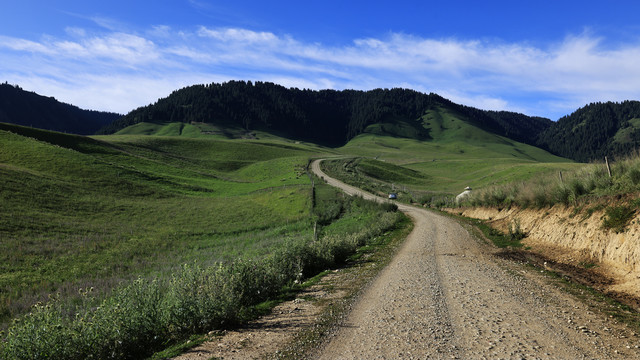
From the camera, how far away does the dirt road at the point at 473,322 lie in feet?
20.9

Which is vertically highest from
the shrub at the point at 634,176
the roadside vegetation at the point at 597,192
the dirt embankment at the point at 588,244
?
the shrub at the point at 634,176

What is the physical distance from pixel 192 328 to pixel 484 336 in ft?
22.6

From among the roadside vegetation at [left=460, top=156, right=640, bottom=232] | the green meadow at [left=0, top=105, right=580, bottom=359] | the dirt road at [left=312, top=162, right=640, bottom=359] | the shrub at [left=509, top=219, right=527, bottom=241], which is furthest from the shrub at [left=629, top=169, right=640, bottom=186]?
the green meadow at [left=0, top=105, right=580, bottom=359]

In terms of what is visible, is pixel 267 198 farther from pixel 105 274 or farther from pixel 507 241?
pixel 507 241

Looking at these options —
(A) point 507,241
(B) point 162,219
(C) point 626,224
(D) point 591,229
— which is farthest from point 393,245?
(B) point 162,219

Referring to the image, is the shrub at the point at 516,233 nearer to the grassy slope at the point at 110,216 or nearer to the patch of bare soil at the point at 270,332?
the patch of bare soil at the point at 270,332

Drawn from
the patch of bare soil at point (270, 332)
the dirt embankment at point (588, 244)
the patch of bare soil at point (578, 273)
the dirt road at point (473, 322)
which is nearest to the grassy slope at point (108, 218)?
the patch of bare soil at point (270, 332)

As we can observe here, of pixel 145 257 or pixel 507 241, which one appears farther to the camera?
pixel 145 257

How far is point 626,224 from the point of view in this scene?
11797mm

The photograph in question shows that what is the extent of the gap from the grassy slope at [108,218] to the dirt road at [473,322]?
8484mm

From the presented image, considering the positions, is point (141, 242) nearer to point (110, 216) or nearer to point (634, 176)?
point (110, 216)

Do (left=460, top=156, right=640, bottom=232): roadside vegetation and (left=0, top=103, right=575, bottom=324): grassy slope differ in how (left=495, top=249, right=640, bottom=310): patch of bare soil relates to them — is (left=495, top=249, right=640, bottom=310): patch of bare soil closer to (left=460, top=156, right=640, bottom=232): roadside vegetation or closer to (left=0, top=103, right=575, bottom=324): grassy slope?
(left=460, top=156, right=640, bottom=232): roadside vegetation

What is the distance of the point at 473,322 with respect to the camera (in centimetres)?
775

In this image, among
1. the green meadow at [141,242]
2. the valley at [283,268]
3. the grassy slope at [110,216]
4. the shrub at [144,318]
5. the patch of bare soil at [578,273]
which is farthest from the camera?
the grassy slope at [110,216]
